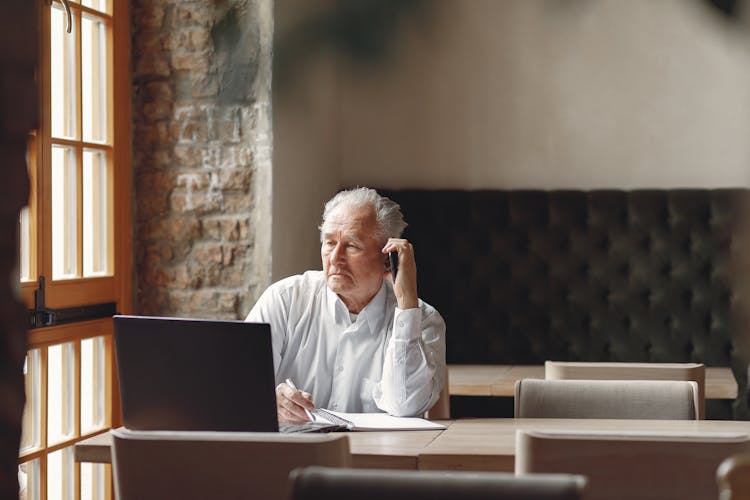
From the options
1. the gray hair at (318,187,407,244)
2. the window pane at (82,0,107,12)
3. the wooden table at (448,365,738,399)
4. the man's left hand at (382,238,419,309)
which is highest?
the window pane at (82,0,107,12)

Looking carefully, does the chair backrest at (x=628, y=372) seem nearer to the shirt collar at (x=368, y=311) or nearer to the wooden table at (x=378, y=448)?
the shirt collar at (x=368, y=311)

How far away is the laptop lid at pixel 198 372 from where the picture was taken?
2.19 meters

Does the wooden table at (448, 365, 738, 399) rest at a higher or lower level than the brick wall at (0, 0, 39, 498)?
lower

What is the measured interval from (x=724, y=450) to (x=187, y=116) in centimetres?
300

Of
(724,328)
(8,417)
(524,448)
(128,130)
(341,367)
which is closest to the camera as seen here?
(8,417)

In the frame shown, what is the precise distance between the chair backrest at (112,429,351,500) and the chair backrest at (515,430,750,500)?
1.12 feet

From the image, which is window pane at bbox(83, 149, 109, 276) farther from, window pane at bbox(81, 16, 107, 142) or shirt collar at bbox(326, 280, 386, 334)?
shirt collar at bbox(326, 280, 386, 334)

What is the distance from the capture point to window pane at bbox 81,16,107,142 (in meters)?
3.92

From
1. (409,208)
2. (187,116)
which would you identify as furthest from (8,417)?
(409,208)

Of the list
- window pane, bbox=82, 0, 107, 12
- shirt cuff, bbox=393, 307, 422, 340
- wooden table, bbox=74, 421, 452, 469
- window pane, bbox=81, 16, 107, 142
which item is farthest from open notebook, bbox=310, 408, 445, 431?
window pane, bbox=82, 0, 107, 12

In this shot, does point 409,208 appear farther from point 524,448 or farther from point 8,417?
point 8,417

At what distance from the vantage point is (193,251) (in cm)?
436

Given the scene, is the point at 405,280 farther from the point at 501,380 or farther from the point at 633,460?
the point at 501,380

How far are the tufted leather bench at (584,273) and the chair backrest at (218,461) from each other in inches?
130
